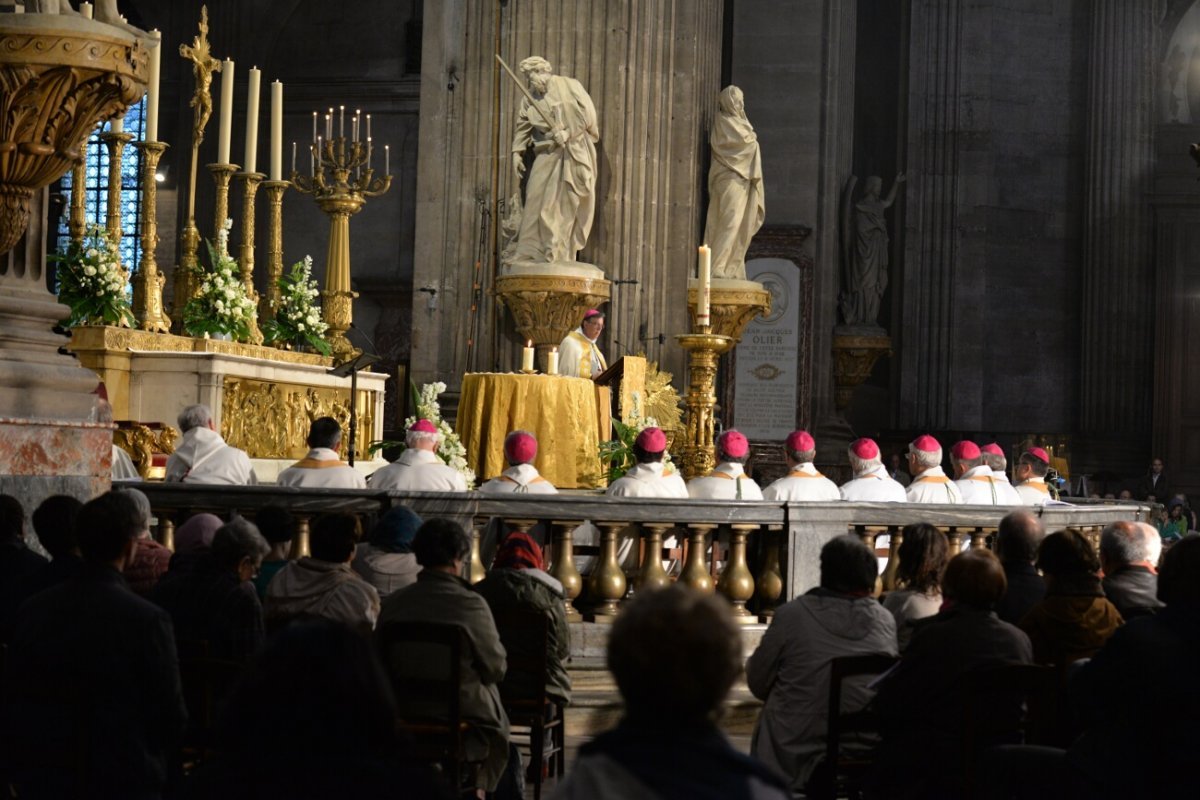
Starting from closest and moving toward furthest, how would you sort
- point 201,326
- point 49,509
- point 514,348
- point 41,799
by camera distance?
point 41,799 < point 49,509 < point 201,326 < point 514,348

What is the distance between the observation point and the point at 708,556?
13.0 meters

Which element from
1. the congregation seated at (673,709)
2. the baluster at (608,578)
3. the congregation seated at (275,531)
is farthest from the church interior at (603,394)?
the congregation seated at (275,531)

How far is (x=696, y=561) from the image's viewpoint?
360 inches

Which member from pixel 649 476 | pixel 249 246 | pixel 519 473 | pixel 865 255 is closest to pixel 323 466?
pixel 519 473

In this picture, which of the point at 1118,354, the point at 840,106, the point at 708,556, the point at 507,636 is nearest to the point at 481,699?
the point at 507,636

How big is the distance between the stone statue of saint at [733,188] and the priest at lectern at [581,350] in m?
3.56

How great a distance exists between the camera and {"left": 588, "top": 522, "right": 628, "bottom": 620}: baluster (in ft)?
29.6

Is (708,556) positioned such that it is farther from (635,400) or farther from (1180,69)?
(1180,69)

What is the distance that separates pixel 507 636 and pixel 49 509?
1.90 metres

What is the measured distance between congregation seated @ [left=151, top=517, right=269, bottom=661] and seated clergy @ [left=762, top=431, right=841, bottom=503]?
224 inches

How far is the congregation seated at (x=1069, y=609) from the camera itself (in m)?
6.53

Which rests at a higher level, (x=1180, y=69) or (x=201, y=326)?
(x=1180, y=69)

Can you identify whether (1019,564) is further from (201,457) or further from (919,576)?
(201,457)

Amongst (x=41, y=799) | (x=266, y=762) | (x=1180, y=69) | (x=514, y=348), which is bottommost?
(x=41, y=799)
